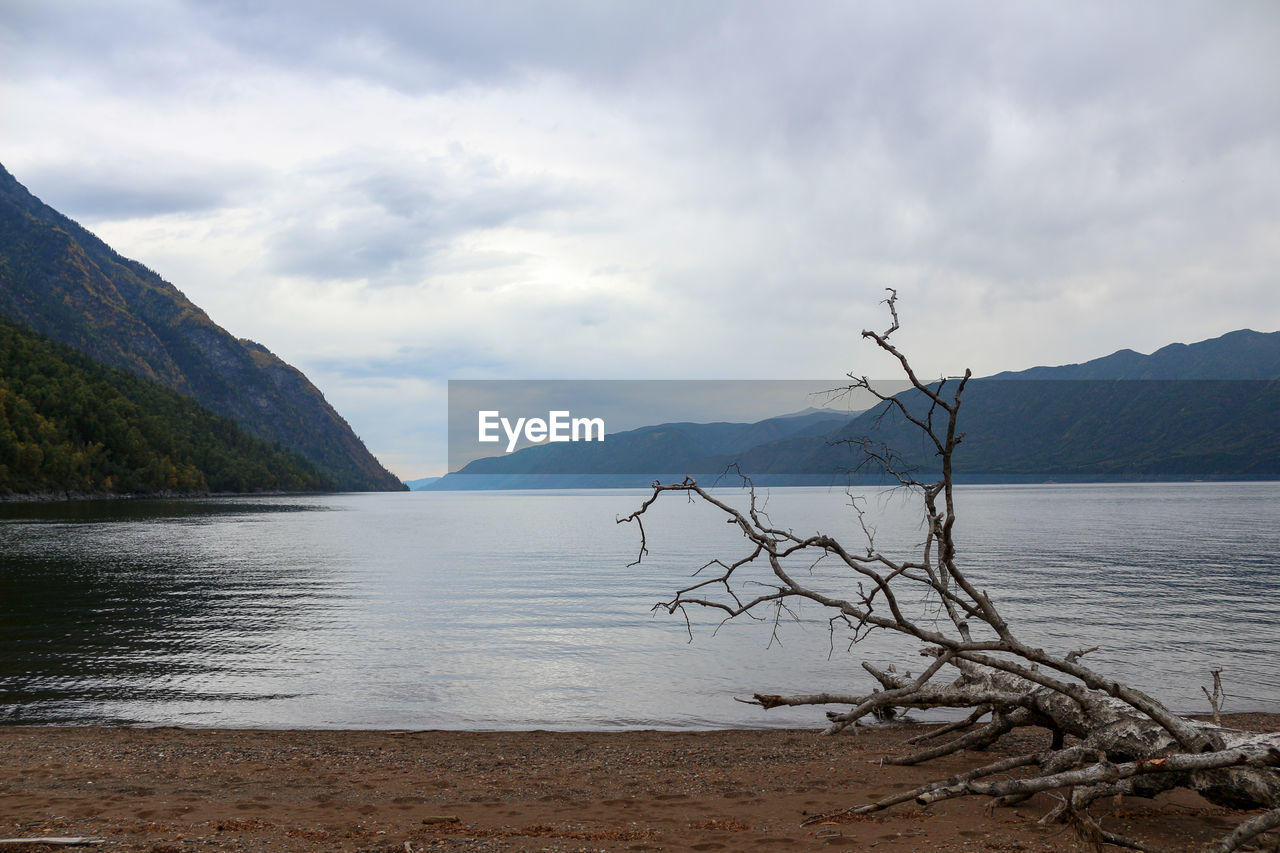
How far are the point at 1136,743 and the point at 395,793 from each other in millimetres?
10021

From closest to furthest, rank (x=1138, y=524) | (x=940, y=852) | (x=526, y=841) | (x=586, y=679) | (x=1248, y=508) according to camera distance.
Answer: (x=940, y=852)
(x=526, y=841)
(x=586, y=679)
(x=1138, y=524)
(x=1248, y=508)

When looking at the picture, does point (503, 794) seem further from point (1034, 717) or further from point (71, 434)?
point (71, 434)

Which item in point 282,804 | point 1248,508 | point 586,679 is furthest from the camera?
point 1248,508

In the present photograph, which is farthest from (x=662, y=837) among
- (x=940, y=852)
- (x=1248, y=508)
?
(x=1248, y=508)

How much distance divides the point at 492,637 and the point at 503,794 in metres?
16.6

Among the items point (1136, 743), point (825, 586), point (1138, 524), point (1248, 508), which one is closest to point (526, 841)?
point (1136, 743)

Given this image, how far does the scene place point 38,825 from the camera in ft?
31.7

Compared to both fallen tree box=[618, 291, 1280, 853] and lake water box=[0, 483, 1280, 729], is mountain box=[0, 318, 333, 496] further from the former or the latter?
fallen tree box=[618, 291, 1280, 853]

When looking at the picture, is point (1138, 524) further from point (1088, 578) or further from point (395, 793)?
point (395, 793)

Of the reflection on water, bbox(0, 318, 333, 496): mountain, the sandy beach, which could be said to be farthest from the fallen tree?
bbox(0, 318, 333, 496): mountain

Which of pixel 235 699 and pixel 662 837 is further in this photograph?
pixel 235 699

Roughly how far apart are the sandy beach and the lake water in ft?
7.39

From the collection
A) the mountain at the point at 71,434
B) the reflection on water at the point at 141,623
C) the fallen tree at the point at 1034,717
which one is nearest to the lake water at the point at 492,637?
the reflection on water at the point at 141,623

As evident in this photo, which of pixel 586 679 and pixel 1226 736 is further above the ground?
pixel 1226 736
